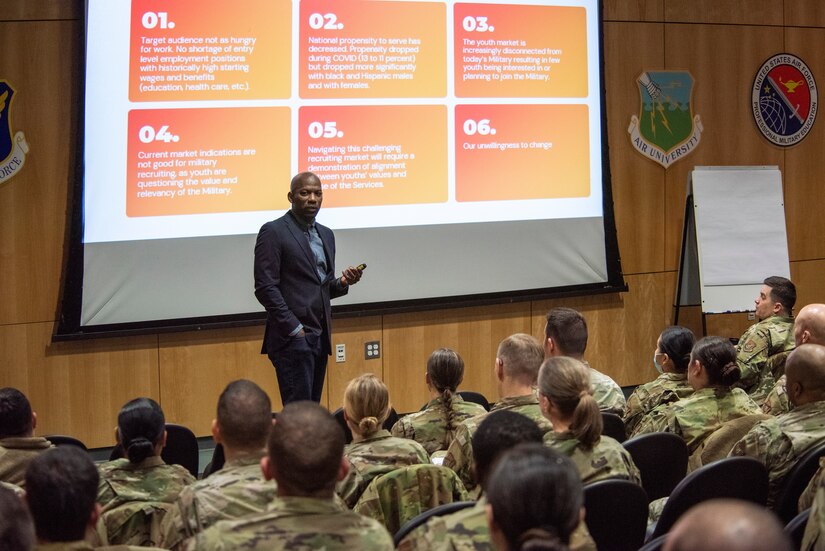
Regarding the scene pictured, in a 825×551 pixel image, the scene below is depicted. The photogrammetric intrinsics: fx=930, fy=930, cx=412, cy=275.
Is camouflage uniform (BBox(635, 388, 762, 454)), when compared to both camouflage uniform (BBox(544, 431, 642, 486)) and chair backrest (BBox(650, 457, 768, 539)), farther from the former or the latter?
camouflage uniform (BBox(544, 431, 642, 486))

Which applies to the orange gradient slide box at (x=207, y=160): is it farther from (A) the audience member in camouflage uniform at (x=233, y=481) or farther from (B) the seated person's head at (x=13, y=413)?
(A) the audience member in camouflage uniform at (x=233, y=481)

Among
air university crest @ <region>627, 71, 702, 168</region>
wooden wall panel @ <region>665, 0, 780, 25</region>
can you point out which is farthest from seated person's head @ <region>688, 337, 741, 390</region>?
wooden wall panel @ <region>665, 0, 780, 25</region>

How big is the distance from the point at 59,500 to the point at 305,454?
1.71ft

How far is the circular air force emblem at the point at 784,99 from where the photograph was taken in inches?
297

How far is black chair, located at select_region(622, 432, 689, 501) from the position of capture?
3.30 metres

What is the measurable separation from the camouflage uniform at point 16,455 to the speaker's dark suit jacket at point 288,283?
178 centimetres

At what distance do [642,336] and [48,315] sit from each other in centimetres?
433

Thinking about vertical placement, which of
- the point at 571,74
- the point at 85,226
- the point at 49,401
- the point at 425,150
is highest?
the point at 571,74

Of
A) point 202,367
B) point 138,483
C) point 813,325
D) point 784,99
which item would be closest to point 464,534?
point 138,483

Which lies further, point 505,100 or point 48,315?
point 505,100

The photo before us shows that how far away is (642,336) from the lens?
7270mm

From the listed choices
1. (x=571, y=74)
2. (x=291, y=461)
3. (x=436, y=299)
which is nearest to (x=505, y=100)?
(x=571, y=74)

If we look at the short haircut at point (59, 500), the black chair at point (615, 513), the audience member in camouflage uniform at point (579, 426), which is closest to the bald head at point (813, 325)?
the audience member in camouflage uniform at point (579, 426)

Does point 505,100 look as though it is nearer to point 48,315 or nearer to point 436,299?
point 436,299
